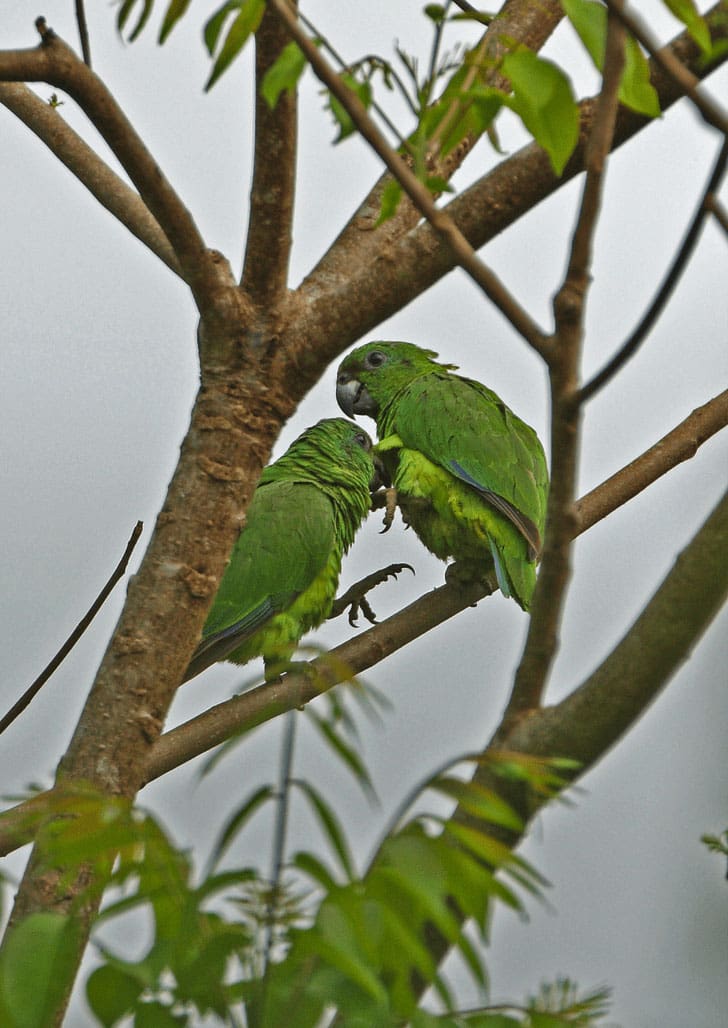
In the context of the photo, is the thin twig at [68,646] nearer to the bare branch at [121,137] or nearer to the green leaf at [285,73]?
the bare branch at [121,137]

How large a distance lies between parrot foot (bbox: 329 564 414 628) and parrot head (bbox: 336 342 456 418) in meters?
0.50

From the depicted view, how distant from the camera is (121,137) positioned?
1275 millimetres

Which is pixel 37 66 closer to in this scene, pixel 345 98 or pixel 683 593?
pixel 345 98

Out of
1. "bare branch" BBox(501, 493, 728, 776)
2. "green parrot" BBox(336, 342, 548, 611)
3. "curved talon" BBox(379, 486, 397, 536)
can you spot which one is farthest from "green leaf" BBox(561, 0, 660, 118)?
"curved talon" BBox(379, 486, 397, 536)

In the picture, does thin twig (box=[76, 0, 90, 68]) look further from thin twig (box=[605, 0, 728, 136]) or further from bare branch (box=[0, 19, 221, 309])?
thin twig (box=[605, 0, 728, 136])

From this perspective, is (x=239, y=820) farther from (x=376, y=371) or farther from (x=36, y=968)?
(x=376, y=371)

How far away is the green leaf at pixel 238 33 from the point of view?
0.95 meters

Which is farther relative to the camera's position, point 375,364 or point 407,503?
point 375,364

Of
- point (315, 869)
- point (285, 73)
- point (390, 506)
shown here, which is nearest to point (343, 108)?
point (285, 73)

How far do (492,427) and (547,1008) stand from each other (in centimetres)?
201

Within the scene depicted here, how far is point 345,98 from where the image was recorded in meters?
0.89

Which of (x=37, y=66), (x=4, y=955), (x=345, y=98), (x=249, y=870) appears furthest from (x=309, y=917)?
(x=37, y=66)

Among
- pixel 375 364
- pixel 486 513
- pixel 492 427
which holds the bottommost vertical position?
pixel 486 513

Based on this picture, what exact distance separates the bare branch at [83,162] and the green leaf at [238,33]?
0.90 m
